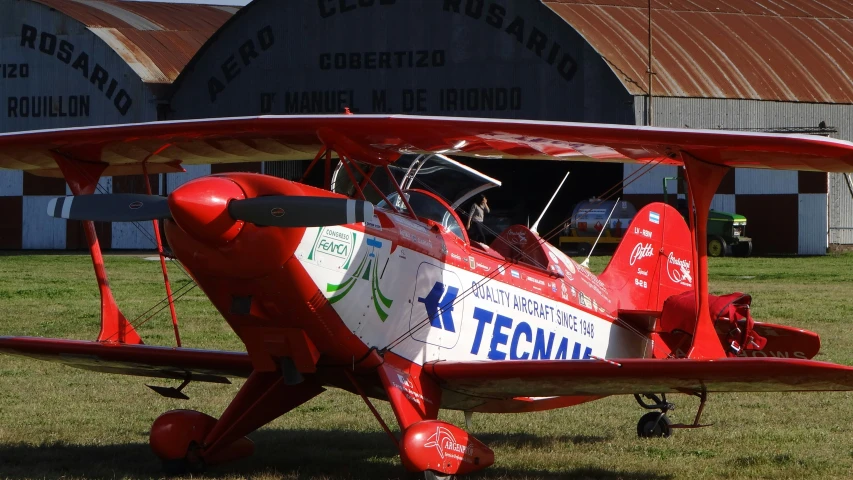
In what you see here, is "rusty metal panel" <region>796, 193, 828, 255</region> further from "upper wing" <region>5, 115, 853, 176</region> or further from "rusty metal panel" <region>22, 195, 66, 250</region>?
"upper wing" <region>5, 115, 853, 176</region>

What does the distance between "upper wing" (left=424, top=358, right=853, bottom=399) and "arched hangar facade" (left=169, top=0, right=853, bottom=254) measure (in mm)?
22180

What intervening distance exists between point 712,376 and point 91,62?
30014mm

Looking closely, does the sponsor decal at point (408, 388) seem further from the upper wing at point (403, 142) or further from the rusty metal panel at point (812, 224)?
the rusty metal panel at point (812, 224)

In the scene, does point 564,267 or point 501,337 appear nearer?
point 501,337

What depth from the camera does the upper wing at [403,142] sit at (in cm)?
685

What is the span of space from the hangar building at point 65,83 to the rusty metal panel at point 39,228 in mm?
30

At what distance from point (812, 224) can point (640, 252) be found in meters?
23.9

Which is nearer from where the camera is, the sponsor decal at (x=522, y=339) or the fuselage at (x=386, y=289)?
the fuselage at (x=386, y=289)

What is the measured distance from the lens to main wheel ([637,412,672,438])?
343 inches

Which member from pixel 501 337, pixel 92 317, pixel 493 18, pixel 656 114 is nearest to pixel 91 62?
pixel 493 18

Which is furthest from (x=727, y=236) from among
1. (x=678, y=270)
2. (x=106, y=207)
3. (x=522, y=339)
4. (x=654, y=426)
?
(x=106, y=207)

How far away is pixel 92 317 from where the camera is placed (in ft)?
52.5

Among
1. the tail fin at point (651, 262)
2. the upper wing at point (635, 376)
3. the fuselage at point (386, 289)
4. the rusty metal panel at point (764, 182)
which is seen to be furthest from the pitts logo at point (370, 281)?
the rusty metal panel at point (764, 182)

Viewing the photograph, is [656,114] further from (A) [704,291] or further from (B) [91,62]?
(A) [704,291]
